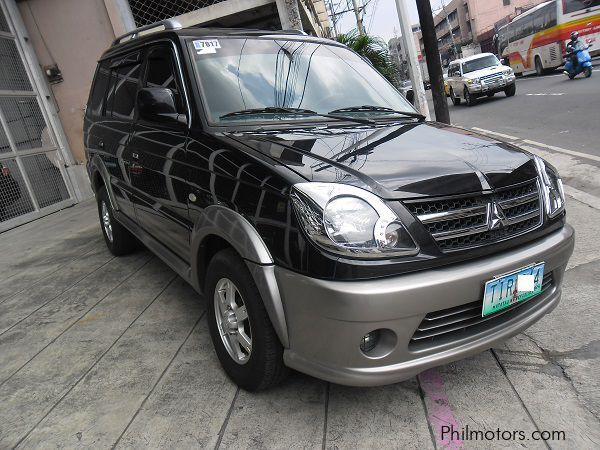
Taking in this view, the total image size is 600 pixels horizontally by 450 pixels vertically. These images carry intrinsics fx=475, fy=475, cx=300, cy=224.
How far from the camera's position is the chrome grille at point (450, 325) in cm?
192

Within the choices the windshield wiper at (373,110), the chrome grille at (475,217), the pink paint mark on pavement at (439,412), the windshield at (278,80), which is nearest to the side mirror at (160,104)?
the windshield at (278,80)

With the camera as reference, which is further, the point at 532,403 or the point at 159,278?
the point at 159,278

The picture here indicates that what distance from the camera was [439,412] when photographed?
2.14 m

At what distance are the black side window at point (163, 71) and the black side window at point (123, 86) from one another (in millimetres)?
250

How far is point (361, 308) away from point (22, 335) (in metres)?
2.89

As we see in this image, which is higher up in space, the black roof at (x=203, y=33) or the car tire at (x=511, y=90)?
the black roof at (x=203, y=33)

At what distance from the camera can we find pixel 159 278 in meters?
4.17

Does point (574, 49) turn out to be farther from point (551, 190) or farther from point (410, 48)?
point (551, 190)

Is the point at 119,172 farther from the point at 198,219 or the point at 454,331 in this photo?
the point at 454,331

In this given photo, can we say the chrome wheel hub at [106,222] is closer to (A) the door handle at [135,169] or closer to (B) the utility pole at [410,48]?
(A) the door handle at [135,169]

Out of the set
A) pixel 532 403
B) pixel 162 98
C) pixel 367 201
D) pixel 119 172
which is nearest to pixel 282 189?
pixel 367 201

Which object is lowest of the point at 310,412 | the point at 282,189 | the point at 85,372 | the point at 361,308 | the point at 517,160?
the point at 310,412

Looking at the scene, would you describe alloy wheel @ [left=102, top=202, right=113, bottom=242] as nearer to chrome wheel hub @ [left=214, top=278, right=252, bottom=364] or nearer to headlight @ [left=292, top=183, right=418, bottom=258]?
chrome wheel hub @ [left=214, top=278, right=252, bottom=364]

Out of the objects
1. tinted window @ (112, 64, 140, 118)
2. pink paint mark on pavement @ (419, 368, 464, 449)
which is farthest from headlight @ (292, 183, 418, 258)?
tinted window @ (112, 64, 140, 118)
